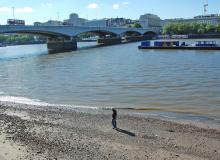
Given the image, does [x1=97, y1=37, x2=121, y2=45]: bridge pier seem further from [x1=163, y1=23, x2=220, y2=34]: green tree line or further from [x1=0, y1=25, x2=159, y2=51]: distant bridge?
[x1=163, y1=23, x2=220, y2=34]: green tree line

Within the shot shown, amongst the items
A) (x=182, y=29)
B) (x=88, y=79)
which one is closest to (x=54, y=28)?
(x=88, y=79)

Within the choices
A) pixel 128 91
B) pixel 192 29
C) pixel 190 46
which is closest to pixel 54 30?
pixel 190 46

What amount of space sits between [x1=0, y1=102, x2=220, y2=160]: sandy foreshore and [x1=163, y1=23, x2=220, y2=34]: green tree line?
128 metres

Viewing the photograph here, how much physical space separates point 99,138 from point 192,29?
140 m

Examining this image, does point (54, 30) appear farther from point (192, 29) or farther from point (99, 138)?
point (192, 29)

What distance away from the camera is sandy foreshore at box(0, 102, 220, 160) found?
11078 mm

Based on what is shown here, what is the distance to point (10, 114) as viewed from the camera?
57.3 ft

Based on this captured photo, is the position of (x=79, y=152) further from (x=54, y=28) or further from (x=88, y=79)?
(x=54, y=28)

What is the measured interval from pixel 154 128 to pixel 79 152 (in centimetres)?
403

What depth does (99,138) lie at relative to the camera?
13016mm

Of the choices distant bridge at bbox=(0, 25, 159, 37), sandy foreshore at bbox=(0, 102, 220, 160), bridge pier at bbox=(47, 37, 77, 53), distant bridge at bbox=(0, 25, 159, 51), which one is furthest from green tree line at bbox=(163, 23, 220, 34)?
sandy foreshore at bbox=(0, 102, 220, 160)

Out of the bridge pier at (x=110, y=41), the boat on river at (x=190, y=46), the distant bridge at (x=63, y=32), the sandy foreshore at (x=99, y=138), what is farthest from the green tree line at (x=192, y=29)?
the sandy foreshore at (x=99, y=138)

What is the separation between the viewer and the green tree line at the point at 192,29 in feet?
458

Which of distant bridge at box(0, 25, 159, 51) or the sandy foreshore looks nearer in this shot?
the sandy foreshore
